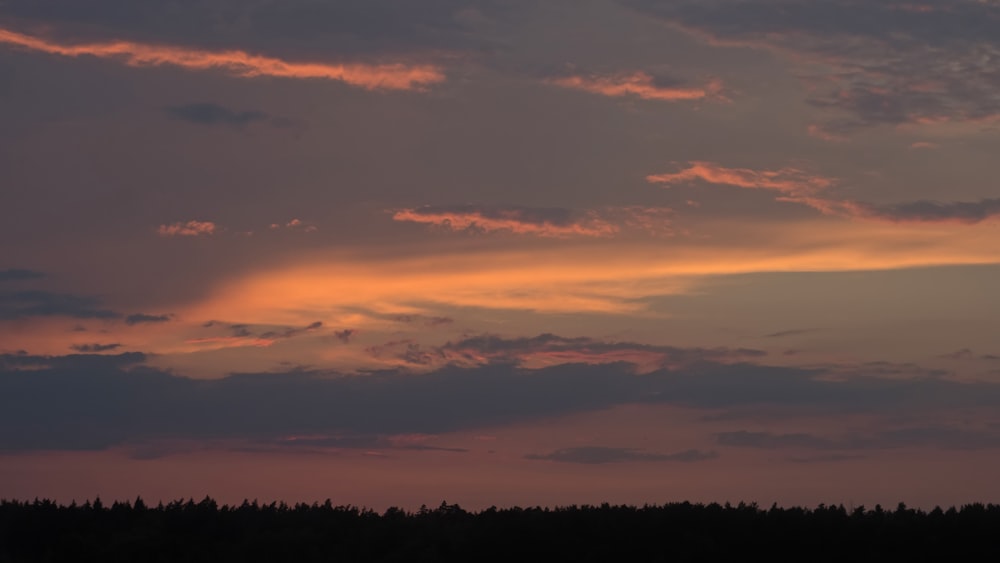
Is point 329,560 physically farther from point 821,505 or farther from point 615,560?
point 821,505

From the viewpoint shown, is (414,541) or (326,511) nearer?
(414,541)

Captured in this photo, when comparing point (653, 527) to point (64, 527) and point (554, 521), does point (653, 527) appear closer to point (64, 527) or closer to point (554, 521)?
point (554, 521)

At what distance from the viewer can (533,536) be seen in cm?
7669

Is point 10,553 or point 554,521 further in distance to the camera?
point 10,553

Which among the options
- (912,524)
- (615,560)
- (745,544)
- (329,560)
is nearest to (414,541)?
(329,560)

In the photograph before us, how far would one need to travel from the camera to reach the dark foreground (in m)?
72.4

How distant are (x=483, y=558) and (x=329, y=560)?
33.9 ft

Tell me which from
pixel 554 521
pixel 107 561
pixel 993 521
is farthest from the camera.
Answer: pixel 107 561

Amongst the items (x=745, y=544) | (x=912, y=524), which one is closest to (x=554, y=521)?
(x=745, y=544)

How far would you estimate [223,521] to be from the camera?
91.7 metres

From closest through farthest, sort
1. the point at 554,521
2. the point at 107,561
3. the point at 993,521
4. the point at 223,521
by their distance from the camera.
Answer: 1. the point at 993,521
2. the point at 554,521
3. the point at 107,561
4. the point at 223,521

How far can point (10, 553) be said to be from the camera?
92.3 meters

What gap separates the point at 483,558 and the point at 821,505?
1896 cm

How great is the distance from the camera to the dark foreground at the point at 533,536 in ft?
237
